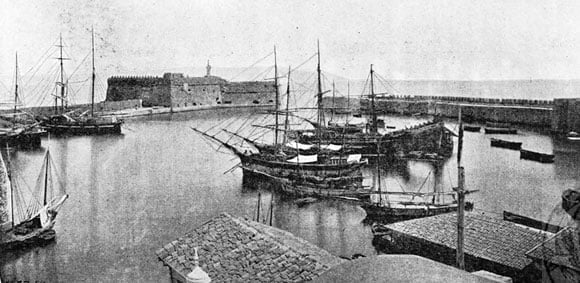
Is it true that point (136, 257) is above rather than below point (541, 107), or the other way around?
below

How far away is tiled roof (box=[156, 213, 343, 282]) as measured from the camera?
888 centimetres

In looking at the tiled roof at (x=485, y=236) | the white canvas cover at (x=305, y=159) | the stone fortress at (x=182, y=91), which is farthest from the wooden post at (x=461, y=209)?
the stone fortress at (x=182, y=91)

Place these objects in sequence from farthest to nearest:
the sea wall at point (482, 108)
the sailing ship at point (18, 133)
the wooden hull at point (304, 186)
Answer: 1. the sea wall at point (482, 108)
2. the sailing ship at point (18, 133)
3. the wooden hull at point (304, 186)

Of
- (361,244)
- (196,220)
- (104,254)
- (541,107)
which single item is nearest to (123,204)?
(196,220)

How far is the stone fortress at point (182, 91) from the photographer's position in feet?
224

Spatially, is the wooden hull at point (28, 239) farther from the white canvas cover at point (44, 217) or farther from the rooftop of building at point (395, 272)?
the rooftop of building at point (395, 272)

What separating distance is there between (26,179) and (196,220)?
11.4 metres

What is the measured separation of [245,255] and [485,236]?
5928 mm

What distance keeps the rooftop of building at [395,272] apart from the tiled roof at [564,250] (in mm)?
4254

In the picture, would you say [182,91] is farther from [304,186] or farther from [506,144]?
[304,186]

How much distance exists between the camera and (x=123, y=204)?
2255cm

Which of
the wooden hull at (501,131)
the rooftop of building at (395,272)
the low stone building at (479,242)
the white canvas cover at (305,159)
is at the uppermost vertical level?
the wooden hull at (501,131)

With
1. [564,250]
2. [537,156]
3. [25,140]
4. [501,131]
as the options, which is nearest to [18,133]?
[25,140]

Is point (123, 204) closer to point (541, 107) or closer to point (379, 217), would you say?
point (379, 217)
